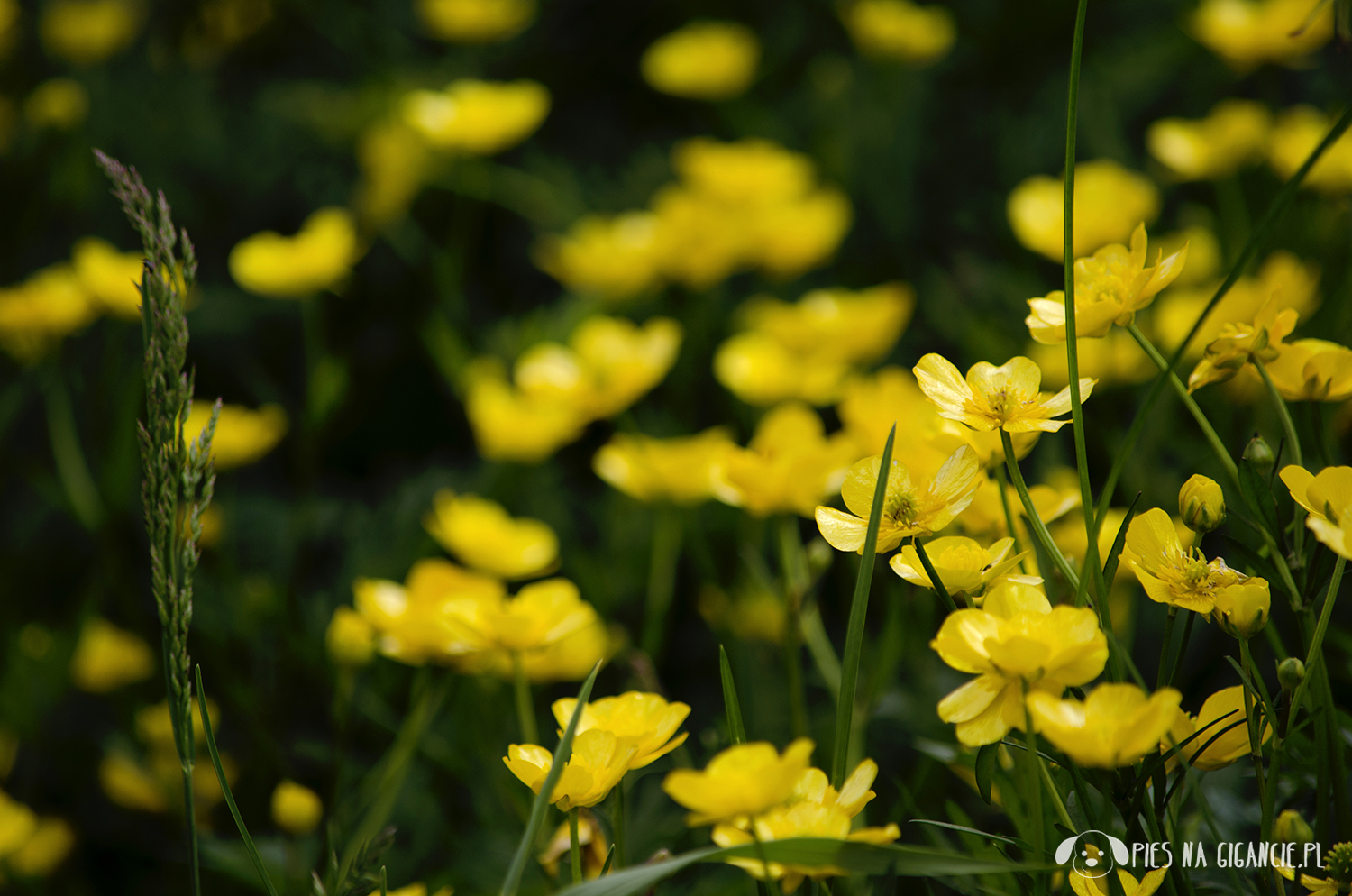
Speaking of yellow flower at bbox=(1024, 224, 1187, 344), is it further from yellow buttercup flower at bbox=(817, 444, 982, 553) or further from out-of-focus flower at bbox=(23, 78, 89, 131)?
out-of-focus flower at bbox=(23, 78, 89, 131)

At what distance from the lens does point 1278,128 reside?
1067 millimetres

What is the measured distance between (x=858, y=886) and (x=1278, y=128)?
0.99m

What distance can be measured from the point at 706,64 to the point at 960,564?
3.90 ft

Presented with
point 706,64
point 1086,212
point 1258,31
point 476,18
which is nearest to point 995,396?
point 1086,212

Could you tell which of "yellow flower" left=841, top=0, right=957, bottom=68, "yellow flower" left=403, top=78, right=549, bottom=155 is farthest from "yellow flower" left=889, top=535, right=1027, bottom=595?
"yellow flower" left=841, top=0, right=957, bottom=68

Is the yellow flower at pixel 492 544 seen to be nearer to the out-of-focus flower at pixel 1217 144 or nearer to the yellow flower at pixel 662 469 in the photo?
the yellow flower at pixel 662 469

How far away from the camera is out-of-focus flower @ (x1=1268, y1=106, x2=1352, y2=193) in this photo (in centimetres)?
98

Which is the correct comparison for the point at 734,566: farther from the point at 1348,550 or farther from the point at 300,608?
the point at 1348,550

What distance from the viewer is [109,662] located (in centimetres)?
91

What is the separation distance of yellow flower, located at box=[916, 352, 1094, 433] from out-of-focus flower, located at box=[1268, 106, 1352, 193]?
752 mm

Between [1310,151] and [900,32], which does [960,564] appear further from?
[900,32]

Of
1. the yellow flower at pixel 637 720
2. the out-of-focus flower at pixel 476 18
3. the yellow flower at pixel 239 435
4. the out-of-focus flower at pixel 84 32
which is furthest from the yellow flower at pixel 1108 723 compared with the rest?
the out-of-focus flower at pixel 84 32

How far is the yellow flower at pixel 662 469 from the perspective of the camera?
79cm

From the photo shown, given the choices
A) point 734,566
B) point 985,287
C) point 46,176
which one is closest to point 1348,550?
point 734,566
